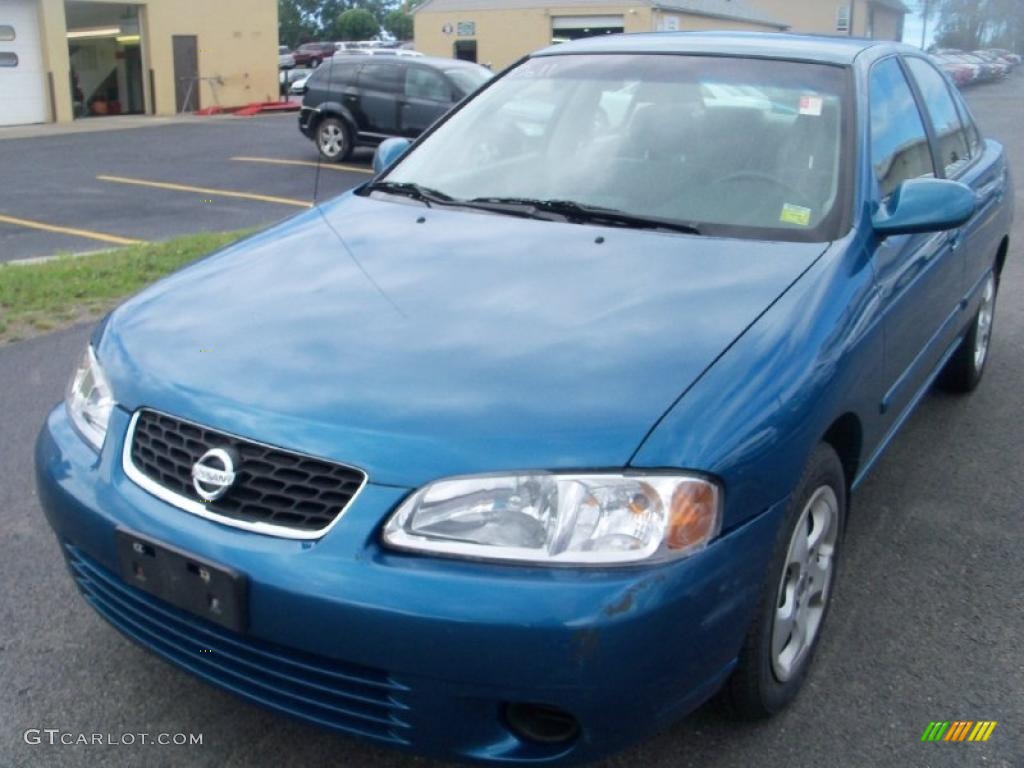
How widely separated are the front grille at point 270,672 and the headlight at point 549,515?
31 centimetres

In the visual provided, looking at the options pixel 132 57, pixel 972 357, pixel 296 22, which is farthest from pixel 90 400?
pixel 296 22

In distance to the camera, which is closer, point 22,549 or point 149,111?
point 22,549

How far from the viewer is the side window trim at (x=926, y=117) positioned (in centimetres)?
433

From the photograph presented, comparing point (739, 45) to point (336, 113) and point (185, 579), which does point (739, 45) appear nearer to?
point (185, 579)

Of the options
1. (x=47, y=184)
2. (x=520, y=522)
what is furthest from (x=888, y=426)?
(x=47, y=184)

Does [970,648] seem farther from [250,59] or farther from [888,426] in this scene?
[250,59]

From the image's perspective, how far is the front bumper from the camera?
2143 mm

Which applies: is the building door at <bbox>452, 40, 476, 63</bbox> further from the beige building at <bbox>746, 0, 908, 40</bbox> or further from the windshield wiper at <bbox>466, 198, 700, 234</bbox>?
the windshield wiper at <bbox>466, 198, 700, 234</bbox>

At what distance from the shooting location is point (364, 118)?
53.3 feet

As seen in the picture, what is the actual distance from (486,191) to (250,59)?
2694 centimetres

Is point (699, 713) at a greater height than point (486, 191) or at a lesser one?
lesser

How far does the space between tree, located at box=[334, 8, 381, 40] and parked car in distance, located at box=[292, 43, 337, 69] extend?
46.3ft

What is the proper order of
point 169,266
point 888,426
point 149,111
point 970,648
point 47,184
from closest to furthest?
1. point 970,648
2. point 888,426
3. point 169,266
4. point 47,184
5. point 149,111

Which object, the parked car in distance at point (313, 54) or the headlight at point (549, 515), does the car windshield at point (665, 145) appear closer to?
the headlight at point (549, 515)
